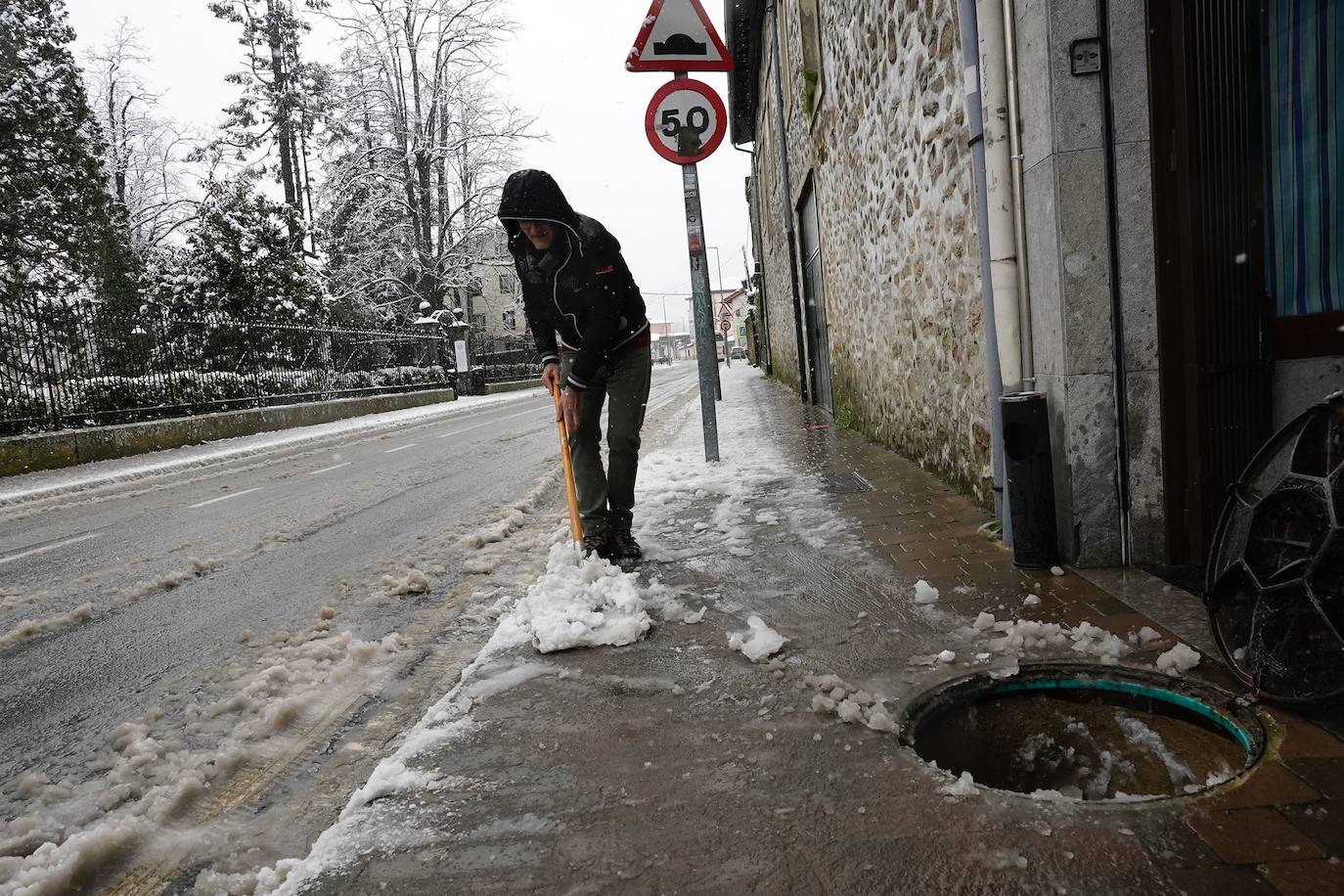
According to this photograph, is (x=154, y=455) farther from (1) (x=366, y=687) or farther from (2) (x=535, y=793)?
(2) (x=535, y=793)

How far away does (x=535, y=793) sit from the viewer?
1.80 metres

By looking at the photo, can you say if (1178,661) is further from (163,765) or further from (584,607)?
(163,765)

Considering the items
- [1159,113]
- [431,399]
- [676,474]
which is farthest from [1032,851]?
[431,399]

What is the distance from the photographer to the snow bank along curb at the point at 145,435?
10703 millimetres

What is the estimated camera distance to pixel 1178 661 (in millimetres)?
2123

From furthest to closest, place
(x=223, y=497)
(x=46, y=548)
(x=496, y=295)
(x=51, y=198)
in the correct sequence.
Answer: (x=496, y=295), (x=51, y=198), (x=223, y=497), (x=46, y=548)

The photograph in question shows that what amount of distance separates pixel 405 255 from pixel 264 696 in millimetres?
29294

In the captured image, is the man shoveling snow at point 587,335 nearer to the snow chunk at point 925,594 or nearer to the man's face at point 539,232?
the man's face at point 539,232

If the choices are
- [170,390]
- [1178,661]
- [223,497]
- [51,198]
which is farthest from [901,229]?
[51,198]

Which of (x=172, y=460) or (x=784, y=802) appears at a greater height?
(x=172, y=460)

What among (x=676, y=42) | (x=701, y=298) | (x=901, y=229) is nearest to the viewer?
(x=901, y=229)

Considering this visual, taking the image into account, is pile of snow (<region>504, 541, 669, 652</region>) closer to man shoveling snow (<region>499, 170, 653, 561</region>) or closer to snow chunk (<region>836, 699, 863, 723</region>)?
man shoveling snow (<region>499, 170, 653, 561</region>)

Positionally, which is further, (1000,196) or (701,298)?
(701,298)

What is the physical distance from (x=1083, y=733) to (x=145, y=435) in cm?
1414
